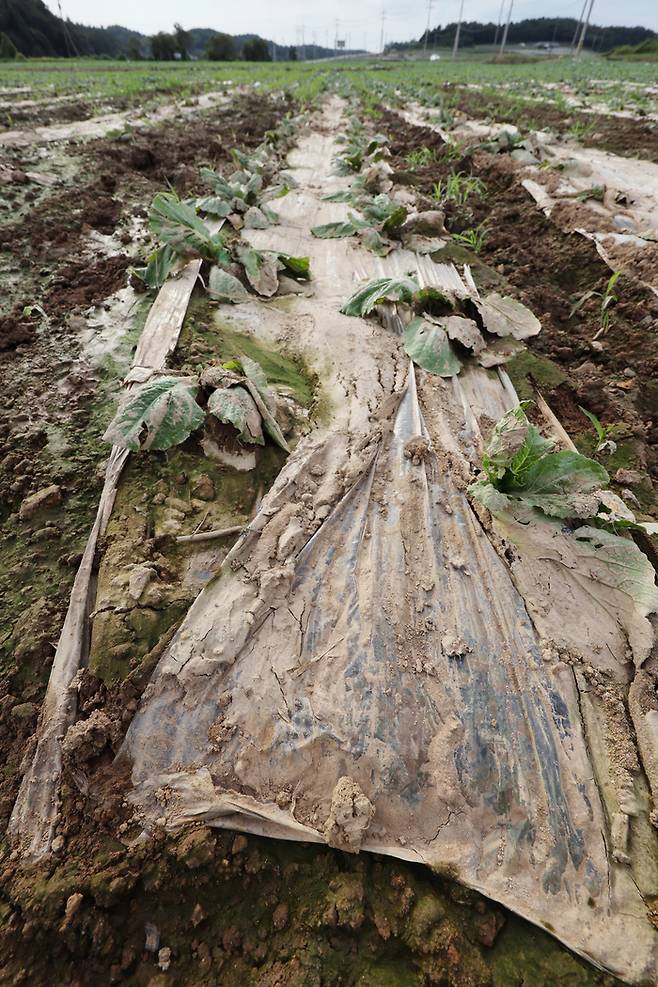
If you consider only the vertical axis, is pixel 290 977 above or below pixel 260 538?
below

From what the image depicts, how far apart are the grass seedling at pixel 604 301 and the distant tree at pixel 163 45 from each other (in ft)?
182

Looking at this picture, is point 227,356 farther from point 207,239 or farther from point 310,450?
point 207,239

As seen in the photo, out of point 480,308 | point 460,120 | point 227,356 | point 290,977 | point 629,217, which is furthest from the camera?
point 460,120

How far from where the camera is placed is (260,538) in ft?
6.20

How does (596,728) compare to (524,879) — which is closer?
(524,879)

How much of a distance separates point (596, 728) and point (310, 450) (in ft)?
5.14

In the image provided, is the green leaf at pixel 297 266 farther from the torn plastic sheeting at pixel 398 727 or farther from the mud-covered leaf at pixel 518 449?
the torn plastic sheeting at pixel 398 727

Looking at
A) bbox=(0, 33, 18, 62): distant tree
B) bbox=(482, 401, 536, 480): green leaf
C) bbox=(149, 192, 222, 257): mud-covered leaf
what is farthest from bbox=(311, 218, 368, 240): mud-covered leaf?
bbox=(0, 33, 18, 62): distant tree

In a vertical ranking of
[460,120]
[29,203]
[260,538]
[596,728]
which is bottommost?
[596,728]

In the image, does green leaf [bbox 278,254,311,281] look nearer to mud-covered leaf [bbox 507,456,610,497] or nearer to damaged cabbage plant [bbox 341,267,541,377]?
damaged cabbage plant [bbox 341,267,541,377]

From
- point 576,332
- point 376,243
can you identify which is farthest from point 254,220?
point 576,332

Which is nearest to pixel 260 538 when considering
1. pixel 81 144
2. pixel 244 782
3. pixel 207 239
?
pixel 244 782

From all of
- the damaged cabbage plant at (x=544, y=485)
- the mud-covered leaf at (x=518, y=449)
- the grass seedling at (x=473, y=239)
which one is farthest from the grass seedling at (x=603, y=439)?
the grass seedling at (x=473, y=239)

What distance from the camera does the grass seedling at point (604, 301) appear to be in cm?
327
